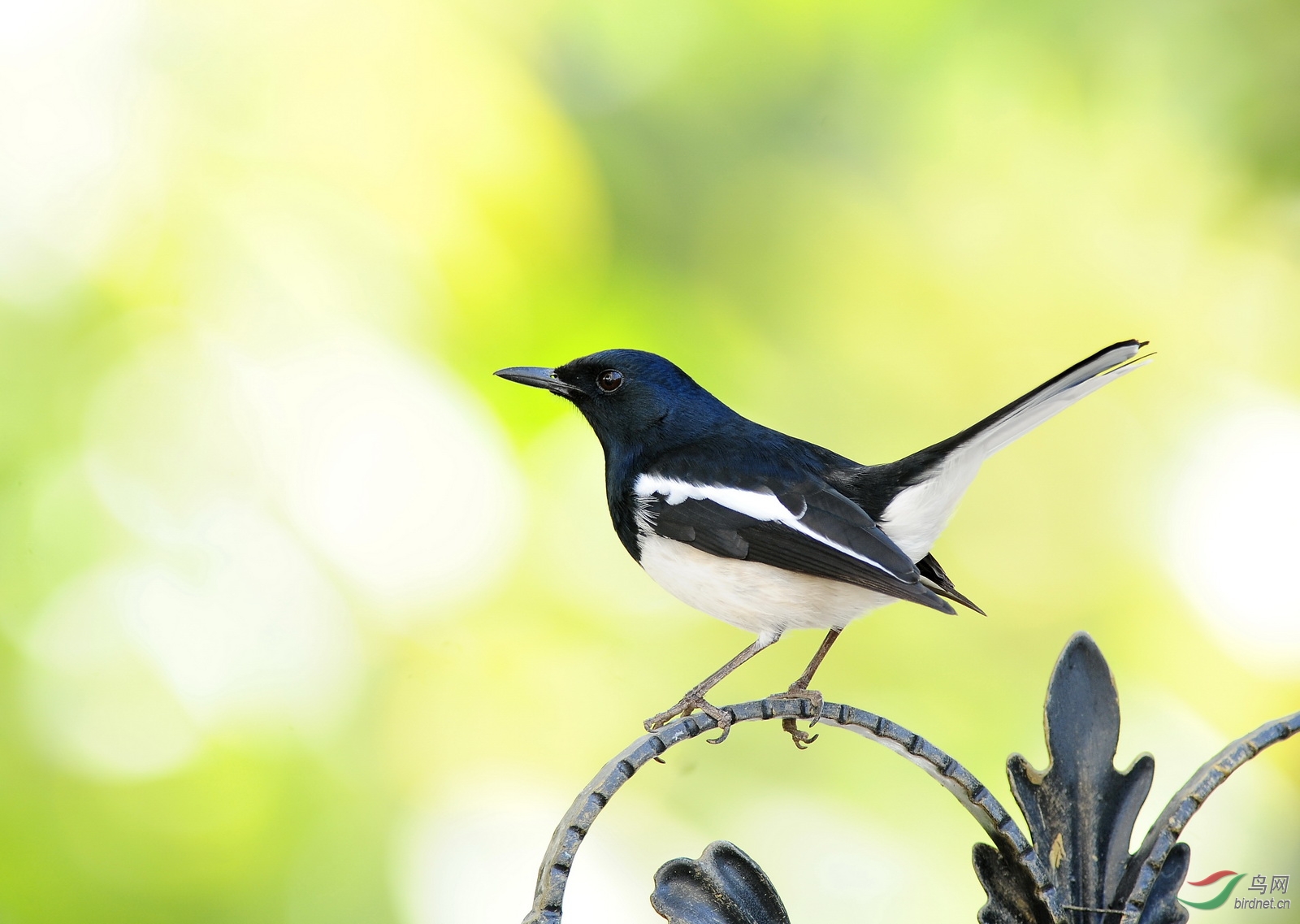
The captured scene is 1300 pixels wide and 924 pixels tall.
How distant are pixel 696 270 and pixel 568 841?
167 centimetres

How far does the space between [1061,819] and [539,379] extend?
3.02 ft

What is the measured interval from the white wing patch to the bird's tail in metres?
0.23

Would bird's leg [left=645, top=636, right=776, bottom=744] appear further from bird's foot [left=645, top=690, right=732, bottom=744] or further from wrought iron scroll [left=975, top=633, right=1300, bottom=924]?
wrought iron scroll [left=975, top=633, right=1300, bottom=924]

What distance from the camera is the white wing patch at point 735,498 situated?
5.03 ft

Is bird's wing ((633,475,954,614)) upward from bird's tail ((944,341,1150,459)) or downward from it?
downward

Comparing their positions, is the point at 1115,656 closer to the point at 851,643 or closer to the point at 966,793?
the point at 851,643

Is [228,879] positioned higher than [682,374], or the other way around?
[682,374]

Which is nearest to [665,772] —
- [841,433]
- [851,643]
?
[851,643]

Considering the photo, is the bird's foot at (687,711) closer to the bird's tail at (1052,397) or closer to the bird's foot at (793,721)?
the bird's foot at (793,721)

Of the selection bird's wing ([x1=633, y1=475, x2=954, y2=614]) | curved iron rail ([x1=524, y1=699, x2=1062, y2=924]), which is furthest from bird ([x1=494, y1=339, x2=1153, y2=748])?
curved iron rail ([x1=524, y1=699, x2=1062, y2=924])

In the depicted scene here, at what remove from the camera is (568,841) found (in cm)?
103

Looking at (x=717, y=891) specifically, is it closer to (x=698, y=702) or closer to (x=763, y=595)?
(x=698, y=702)

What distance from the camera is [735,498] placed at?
1.57 metres

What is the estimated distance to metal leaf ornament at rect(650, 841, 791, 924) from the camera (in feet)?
3.61
